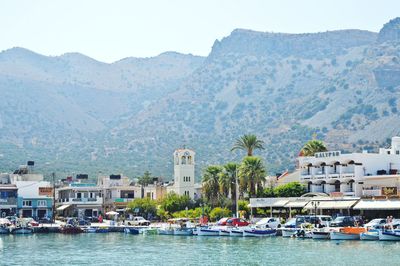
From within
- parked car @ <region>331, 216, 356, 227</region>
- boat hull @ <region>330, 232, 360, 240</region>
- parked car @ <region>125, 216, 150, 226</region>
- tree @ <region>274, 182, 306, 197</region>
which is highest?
tree @ <region>274, 182, 306, 197</region>

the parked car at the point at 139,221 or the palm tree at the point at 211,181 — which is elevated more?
the palm tree at the point at 211,181

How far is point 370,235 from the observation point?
266 feet

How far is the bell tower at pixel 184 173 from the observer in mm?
124188

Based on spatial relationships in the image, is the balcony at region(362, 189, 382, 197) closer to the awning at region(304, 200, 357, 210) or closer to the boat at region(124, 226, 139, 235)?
the awning at region(304, 200, 357, 210)

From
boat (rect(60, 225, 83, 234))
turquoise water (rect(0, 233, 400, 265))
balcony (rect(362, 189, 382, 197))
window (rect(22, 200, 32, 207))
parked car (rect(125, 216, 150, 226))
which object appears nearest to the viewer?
turquoise water (rect(0, 233, 400, 265))

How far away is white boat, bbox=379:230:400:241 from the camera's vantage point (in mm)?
79438

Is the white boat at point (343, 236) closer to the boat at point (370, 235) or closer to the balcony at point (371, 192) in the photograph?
the boat at point (370, 235)

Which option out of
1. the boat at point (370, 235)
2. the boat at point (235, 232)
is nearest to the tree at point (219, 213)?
the boat at point (235, 232)

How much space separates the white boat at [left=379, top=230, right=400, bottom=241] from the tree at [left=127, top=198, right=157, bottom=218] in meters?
47.5

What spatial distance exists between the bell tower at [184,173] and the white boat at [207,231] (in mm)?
28303

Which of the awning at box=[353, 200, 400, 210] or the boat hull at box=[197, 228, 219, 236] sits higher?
the awning at box=[353, 200, 400, 210]

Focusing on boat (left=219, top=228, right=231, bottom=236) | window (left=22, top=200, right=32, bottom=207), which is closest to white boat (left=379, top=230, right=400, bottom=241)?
boat (left=219, top=228, right=231, bottom=236)

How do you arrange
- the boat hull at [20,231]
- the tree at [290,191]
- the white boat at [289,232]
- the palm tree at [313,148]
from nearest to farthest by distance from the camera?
1. the white boat at [289,232]
2. the tree at [290,191]
3. the boat hull at [20,231]
4. the palm tree at [313,148]

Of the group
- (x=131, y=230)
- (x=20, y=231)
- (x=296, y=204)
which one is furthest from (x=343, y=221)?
(x=20, y=231)
